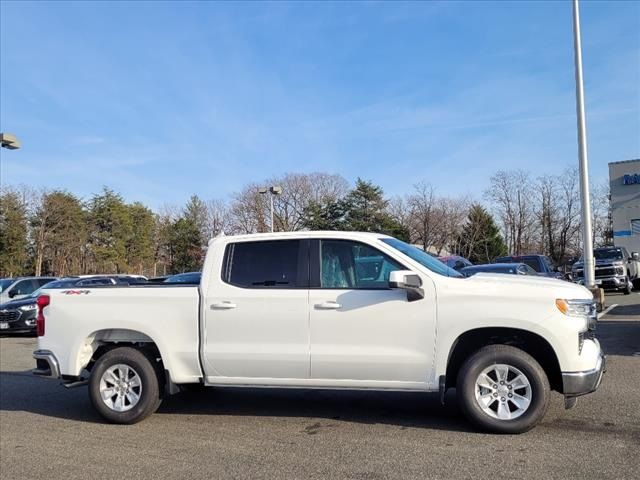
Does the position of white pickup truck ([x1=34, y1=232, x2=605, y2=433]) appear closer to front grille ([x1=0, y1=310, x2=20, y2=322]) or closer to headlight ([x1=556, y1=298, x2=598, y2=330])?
headlight ([x1=556, y1=298, x2=598, y2=330])

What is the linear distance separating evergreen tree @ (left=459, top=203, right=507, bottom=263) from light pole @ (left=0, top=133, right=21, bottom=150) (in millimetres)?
44371

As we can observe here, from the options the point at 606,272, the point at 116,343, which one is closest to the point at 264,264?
the point at 116,343

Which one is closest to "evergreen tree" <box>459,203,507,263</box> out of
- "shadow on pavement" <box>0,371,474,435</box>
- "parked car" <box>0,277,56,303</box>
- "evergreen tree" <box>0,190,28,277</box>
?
"evergreen tree" <box>0,190,28,277</box>

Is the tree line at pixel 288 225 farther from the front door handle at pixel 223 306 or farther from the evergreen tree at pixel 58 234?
the front door handle at pixel 223 306

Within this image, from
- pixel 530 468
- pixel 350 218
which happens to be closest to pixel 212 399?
pixel 530 468

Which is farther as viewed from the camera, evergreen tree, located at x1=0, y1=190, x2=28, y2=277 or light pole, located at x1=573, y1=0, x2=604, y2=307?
evergreen tree, located at x1=0, y1=190, x2=28, y2=277

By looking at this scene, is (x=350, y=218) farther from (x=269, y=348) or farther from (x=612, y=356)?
(x=269, y=348)

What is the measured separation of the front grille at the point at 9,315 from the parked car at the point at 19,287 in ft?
9.51

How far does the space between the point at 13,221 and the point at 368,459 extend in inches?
2172

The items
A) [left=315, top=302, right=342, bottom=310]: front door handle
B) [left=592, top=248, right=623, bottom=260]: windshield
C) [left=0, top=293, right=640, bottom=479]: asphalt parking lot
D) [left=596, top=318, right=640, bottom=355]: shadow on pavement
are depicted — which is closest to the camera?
[left=0, top=293, right=640, bottom=479]: asphalt parking lot

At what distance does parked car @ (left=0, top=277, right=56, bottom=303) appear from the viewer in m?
19.9

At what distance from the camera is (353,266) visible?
618 cm

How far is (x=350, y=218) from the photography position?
165ft

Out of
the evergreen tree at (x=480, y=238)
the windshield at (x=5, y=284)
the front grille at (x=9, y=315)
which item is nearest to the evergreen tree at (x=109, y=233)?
the evergreen tree at (x=480, y=238)
